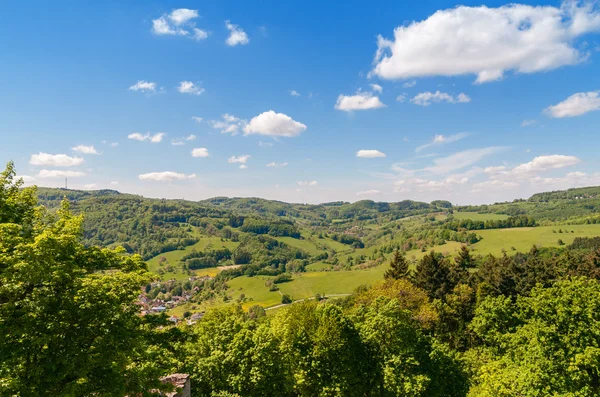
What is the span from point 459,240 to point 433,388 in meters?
174

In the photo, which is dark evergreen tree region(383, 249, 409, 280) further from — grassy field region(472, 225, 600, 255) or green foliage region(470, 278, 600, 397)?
grassy field region(472, 225, 600, 255)

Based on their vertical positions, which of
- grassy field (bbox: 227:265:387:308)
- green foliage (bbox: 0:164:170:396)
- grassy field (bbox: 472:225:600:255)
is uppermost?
green foliage (bbox: 0:164:170:396)

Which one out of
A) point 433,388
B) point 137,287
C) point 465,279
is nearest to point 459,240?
point 465,279

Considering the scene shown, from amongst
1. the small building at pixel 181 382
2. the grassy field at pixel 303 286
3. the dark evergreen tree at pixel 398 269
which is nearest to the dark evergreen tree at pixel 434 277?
the dark evergreen tree at pixel 398 269

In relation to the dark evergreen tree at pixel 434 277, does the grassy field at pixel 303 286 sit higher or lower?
lower

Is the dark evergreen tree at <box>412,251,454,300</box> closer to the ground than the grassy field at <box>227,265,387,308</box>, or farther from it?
farther from it

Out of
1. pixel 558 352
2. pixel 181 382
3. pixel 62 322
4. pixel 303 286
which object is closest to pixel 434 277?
pixel 558 352

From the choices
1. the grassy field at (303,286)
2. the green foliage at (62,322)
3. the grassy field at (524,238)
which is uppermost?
the green foliage at (62,322)

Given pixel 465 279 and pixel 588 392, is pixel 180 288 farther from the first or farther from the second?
pixel 588 392

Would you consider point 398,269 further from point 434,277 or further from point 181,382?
point 181,382

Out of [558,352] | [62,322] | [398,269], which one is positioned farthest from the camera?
[398,269]

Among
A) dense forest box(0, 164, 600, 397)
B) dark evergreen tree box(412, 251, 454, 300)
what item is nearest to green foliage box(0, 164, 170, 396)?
dense forest box(0, 164, 600, 397)

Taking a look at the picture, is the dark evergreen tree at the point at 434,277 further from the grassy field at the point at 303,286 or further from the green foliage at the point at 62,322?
the grassy field at the point at 303,286

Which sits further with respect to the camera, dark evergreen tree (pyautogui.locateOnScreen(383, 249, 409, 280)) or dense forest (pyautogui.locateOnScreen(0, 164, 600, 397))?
dark evergreen tree (pyautogui.locateOnScreen(383, 249, 409, 280))
